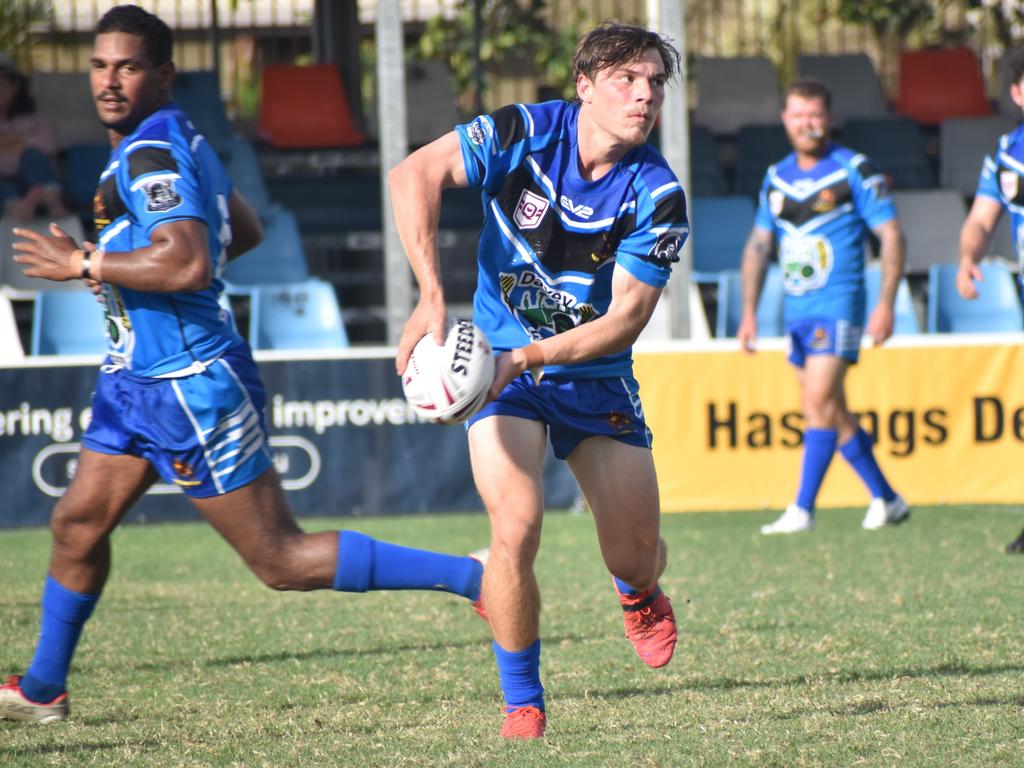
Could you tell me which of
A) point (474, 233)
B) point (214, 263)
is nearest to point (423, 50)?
point (474, 233)

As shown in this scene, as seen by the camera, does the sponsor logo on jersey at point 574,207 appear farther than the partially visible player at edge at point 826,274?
No

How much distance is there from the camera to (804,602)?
6.41 meters

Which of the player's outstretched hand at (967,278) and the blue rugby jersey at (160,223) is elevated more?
the blue rugby jersey at (160,223)

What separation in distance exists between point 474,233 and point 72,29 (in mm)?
5862

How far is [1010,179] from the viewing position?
7234mm

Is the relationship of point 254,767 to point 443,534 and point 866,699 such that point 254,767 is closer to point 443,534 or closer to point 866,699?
point 866,699

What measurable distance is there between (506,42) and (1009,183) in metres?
10.6

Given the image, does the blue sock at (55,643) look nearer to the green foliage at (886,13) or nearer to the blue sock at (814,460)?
the blue sock at (814,460)

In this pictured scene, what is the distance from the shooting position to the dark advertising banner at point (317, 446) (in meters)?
9.48

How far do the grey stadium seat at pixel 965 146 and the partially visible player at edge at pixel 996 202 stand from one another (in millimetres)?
7179

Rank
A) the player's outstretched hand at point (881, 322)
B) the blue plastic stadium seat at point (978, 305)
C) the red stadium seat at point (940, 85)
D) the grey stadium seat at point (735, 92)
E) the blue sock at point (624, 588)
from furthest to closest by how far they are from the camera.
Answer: the red stadium seat at point (940, 85) → the grey stadium seat at point (735, 92) → the blue plastic stadium seat at point (978, 305) → the player's outstretched hand at point (881, 322) → the blue sock at point (624, 588)

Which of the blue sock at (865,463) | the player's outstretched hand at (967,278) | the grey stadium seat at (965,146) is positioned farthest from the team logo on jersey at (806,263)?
the grey stadium seat at (965,146)

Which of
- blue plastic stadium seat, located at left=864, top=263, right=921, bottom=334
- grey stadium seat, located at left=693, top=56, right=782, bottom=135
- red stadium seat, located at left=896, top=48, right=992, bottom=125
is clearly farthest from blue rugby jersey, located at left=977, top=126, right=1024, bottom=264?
red stadium seat, located at left=896, top=48, right=992, bottom=125

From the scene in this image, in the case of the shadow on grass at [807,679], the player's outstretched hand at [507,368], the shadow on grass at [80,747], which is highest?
the player's outstretched hand at [507,368]
